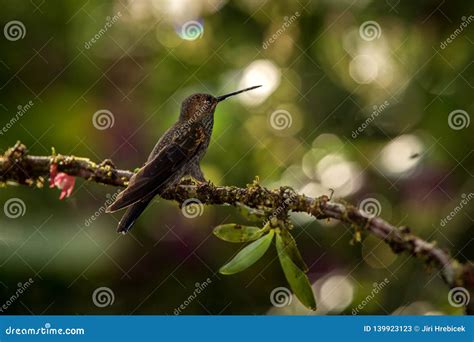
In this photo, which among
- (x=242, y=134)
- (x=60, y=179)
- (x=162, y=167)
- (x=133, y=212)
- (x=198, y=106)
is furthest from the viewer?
(x=242, y=134)

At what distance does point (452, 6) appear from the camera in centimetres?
443

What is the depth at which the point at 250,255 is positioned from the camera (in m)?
2.83

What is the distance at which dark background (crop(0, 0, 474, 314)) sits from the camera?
13.9 ft

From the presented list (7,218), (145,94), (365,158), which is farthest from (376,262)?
(7,218)

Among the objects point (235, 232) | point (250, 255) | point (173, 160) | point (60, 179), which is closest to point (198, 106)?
point (173, 160)

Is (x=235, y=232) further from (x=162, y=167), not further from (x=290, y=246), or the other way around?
(x=162, y=167)

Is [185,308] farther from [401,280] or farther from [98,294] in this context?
[401,280]

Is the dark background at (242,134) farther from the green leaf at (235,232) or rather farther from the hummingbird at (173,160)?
the green leaf at (235,232)

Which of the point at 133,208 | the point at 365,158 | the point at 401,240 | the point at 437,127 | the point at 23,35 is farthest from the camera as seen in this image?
the point at 23,35

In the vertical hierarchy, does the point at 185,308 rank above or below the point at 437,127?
below

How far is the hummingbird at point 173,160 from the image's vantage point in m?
3.08

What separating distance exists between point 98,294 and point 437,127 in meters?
2.49

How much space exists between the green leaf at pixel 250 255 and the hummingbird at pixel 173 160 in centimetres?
53

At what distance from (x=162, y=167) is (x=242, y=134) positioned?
1385 millimetres
